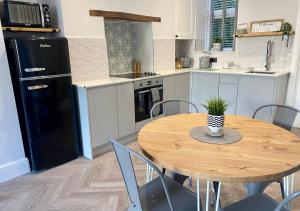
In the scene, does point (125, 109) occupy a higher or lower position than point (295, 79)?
lower

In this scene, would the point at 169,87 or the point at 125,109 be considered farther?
the point at 169,87

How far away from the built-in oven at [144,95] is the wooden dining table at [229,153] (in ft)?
5.11

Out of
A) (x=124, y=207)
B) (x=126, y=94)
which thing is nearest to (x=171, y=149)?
(x=124, y=207)

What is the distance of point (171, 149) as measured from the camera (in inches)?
53.1

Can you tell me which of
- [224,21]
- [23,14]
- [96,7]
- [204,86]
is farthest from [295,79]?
[23,14]

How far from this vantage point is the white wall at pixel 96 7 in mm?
2713

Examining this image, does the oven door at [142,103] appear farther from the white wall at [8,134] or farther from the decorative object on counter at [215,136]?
the decorative object on counter at [215,136]

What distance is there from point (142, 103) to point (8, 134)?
5.60ft

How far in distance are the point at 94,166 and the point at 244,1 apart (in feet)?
11.4

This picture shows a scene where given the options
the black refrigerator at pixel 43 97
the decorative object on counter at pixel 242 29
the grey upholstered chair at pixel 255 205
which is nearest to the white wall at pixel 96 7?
the black refrigerator at pixel 43 97

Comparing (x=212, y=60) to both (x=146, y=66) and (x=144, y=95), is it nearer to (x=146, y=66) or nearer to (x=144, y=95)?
(x=146, y=66)

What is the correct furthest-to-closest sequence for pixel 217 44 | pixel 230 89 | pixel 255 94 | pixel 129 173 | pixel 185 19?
pixel 217 44, pixel 185 19, pixel 230 89, pixel 255 94, pixel 129 173

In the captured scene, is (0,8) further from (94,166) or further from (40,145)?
(94,166)

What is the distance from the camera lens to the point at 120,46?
3.67 metres
